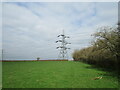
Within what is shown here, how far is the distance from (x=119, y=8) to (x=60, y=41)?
94.4 feet

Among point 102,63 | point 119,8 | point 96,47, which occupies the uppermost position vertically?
point 119,8

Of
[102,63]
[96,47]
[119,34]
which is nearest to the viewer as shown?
[119,34]

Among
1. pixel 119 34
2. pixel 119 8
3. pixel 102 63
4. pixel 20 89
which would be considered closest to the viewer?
pixel 20 89

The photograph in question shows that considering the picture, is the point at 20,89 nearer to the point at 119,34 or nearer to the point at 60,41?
the point at 119,34

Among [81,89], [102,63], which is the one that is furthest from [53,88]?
[102,63]

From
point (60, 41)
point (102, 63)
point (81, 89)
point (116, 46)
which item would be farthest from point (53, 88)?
point (60, 41)

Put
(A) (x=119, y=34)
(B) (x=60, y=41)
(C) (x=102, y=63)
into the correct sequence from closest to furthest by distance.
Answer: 1. (A) (x=119, y=34)
2. (C) (x=102, y=63)
3. (B) (x=60, y=41)

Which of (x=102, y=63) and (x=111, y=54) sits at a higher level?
(x=111, y=54)

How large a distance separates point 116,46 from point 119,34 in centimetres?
109

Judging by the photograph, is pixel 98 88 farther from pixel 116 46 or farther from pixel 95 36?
pixel 95 36

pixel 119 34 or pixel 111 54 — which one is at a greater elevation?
pixel 119 34

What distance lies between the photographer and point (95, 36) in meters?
11.4

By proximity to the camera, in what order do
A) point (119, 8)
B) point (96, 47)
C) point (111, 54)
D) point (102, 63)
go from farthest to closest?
point (102, 63)
point (96, 47)
point (111, 54)
point (119, 8)

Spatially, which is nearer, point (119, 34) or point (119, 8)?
point (119, 8)
